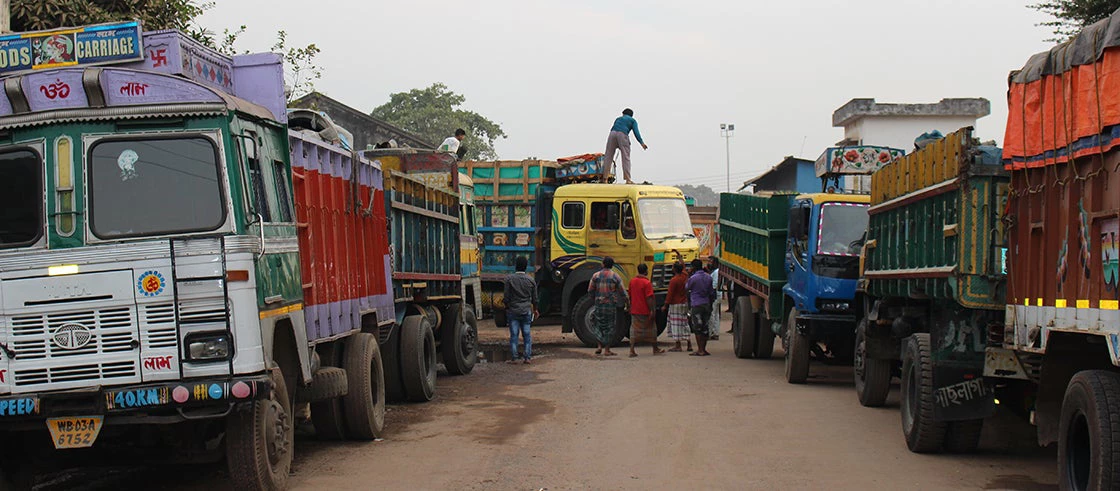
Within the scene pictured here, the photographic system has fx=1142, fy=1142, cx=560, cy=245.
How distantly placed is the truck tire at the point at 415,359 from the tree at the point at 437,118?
3540 cm

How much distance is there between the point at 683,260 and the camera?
1978cm

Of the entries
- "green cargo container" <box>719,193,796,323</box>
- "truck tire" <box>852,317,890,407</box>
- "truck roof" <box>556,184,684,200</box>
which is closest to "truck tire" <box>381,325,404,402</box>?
"truck tire" <box>852,317,890,407</box>

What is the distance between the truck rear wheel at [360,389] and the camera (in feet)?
32.8

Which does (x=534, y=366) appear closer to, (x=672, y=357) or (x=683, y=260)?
(x=672, y=357)

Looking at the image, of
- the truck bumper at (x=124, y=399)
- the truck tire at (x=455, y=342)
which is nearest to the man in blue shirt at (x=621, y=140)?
the truck tire at (x=455, y=342)

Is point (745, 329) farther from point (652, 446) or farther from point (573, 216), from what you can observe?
point (652, 446)

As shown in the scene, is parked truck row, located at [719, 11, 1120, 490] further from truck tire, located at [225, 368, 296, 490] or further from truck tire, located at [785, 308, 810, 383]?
truck tire, located at [225, 368, 296, 490]

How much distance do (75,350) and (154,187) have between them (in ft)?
3.51

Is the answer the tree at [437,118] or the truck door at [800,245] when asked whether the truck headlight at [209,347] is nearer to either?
the truck door at [800,245]

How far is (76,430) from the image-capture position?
6.77 meters

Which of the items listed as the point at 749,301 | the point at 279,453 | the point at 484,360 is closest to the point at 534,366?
the point at 484,360

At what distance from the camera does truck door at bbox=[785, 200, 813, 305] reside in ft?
46.6

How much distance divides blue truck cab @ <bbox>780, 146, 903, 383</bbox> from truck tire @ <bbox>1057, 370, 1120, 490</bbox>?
280 inches

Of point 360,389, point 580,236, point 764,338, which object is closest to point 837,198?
point 764,338
